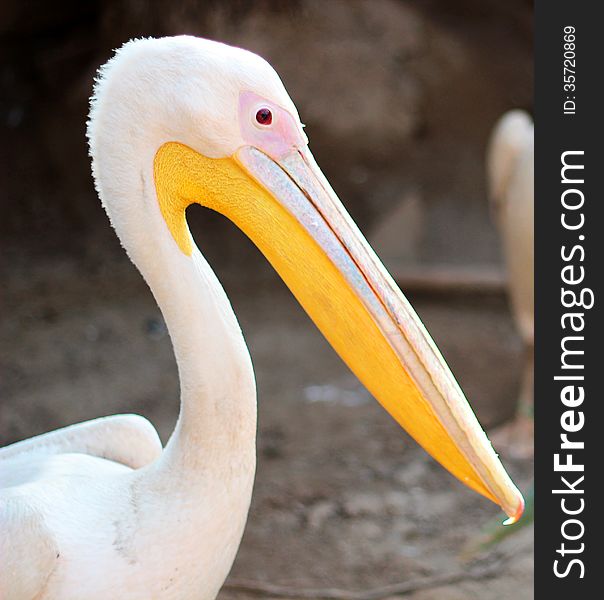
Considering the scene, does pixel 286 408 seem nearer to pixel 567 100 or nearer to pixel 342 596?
pixel 342 596

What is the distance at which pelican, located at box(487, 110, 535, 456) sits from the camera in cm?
424

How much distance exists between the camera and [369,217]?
6219 mm

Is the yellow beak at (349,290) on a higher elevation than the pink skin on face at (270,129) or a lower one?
lower

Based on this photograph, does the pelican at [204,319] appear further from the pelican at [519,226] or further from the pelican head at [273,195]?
the pelican at [519,226]

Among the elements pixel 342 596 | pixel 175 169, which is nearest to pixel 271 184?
pixel 175 169

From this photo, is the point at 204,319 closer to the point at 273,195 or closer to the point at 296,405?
the point at 273,195

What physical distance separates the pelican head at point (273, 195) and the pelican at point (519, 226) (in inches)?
101

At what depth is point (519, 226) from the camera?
14.0ft

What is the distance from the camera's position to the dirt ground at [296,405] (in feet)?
11.2

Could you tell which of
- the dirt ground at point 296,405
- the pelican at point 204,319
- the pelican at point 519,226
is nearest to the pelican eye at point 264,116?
the pelican at point 204,319

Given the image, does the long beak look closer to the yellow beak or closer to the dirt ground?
the yellow beak

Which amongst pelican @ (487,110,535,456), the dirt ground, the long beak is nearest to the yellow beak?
the long beak

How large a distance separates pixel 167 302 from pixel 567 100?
1568 mm

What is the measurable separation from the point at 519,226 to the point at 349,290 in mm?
2703
